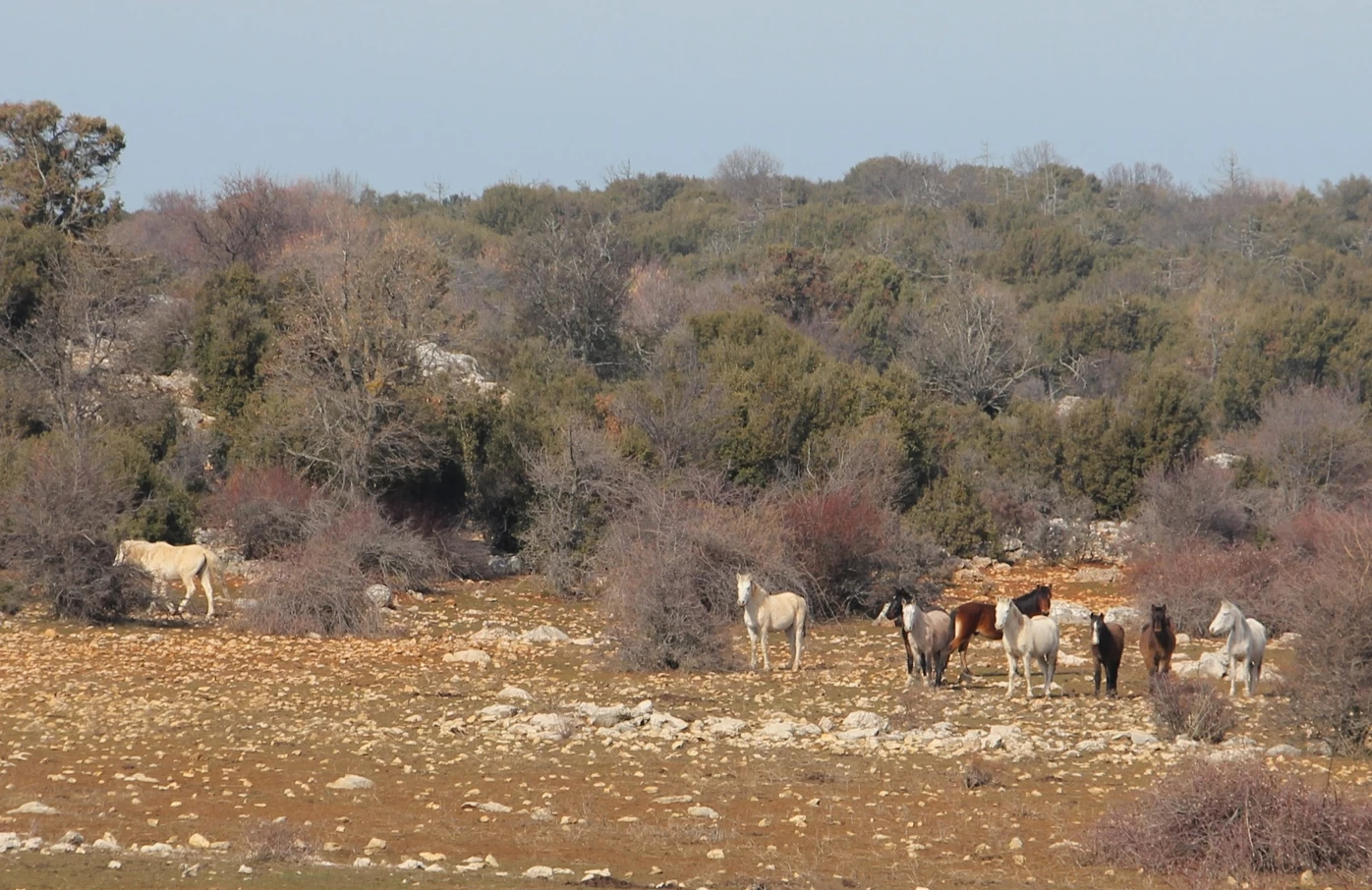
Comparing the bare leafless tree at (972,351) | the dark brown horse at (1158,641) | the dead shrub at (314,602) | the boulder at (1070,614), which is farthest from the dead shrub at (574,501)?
the bare leafless tree at (972,351)

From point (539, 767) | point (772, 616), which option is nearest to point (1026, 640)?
point (772, 616)

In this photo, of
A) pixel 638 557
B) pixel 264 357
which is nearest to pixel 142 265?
pixel 264 357

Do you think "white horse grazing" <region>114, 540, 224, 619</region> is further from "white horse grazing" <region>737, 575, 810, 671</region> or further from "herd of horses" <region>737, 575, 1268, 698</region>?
"herd of horses" <region>737, 575, 1268, 698</region>

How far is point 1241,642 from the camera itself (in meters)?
19.3

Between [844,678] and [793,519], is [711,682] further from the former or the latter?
[793,519]

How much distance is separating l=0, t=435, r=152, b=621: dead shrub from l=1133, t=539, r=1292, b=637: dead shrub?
17630mm

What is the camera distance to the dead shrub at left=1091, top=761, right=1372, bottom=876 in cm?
1138

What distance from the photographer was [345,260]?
37.3 meters

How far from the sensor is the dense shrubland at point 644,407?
3133cm

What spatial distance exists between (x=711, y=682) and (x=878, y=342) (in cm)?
4747

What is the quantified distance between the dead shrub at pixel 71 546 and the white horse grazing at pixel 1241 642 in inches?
659

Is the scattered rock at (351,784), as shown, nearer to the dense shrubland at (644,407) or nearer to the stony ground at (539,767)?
the stony ground at (539,767)

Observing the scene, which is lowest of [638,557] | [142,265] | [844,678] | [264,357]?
[844,678]

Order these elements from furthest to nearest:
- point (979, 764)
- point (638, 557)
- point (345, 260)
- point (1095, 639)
Result: point (345, 260), point (638, 557), point (1095, 639), point (979, 764)
